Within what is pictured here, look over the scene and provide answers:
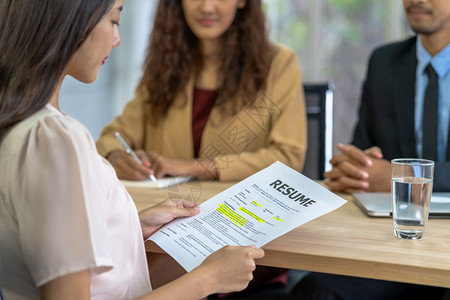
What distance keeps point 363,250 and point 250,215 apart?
0.23 m

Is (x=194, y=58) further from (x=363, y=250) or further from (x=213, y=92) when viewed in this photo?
(x=363, y=250)

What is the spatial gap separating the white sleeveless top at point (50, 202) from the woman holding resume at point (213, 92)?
106 cm

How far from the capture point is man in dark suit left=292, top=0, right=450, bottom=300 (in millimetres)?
1767

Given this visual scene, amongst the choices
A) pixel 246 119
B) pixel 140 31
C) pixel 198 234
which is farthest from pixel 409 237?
pixel 140 31

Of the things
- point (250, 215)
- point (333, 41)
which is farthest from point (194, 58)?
point (333, 41)

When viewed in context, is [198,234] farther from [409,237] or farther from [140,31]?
[140,31]

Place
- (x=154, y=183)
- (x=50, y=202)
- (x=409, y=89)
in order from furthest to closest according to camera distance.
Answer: (x=409, y=89)
(x=154, y=183)
(x=50, y=202)

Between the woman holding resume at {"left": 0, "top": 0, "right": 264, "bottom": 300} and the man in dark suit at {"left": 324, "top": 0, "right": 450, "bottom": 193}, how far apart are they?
1.18 metres

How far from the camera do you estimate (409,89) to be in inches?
83.0

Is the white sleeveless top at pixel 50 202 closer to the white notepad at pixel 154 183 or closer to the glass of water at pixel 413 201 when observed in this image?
the glass of water at pixel 413 201

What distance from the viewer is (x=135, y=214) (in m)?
1.13

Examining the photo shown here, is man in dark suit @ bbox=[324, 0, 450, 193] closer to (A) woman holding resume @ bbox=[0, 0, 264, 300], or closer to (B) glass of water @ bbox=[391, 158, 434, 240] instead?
(B) glass of water @ bbox=[391, 158, 434, 240]

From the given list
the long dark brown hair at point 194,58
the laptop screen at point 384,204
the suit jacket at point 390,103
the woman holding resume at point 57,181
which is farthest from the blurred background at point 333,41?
the woman holding resume at point 57,181

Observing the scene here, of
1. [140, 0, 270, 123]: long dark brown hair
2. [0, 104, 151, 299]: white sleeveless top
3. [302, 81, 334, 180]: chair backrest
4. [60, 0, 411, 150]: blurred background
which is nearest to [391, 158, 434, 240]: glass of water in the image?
[0, 104, 151, 299]: white sleeveless top
